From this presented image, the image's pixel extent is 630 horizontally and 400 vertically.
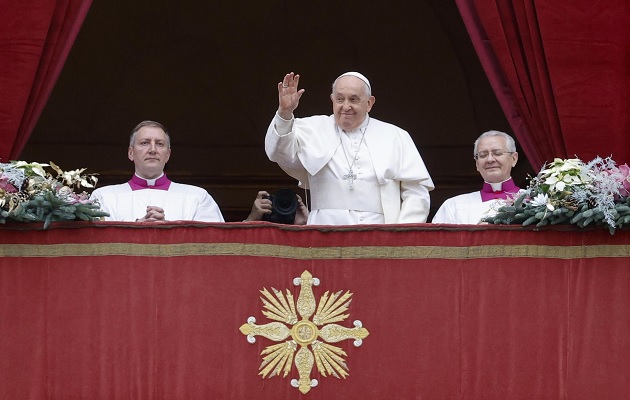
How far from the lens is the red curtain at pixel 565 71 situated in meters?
7.34

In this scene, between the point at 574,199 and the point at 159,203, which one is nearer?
the point at 574,199

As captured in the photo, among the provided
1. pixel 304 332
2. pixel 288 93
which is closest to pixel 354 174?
pixel 288 93

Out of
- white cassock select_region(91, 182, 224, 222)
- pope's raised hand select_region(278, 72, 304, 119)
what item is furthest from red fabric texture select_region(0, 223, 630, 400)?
white cassock select_region(91, 182, 224, 222)

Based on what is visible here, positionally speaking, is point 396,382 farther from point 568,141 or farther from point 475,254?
point 568,141

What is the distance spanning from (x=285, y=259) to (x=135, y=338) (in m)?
0.74

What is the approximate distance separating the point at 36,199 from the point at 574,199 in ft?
7.76

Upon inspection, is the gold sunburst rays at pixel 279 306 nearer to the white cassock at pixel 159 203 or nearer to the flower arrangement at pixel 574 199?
the flower arrangement at pixel 574 199

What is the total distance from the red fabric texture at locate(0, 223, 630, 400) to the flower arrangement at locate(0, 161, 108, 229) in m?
0.07

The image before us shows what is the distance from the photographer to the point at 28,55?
7.19m

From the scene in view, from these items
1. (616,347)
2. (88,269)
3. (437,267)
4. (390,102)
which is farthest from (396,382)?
(390,102)

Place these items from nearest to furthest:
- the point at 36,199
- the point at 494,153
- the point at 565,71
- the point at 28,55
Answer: the point at 36,199
the point at 28,55
the point at 565,71
the point at 494,153

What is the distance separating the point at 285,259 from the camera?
6.58m

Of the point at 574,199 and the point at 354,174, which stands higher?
the point at 354,174

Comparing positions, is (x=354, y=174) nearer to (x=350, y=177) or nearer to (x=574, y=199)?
(x=350, y=177)
